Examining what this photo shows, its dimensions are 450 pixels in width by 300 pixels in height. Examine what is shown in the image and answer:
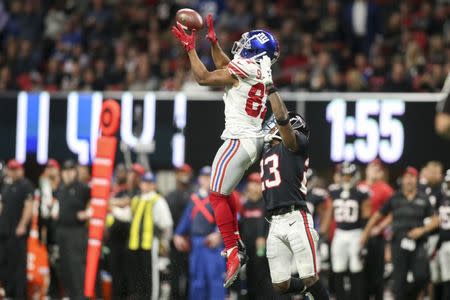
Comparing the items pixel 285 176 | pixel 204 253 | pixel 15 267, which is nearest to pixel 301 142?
pixel 285 176

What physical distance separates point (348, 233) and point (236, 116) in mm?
5223

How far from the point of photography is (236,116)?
10.2 meters

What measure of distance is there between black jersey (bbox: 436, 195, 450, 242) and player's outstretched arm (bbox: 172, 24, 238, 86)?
193 inches

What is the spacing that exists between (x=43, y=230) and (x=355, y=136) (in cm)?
453

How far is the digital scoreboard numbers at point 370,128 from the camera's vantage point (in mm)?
16562

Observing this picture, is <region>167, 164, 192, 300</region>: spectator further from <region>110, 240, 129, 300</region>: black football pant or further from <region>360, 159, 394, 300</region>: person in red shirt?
<region>360, 159, 394, 300</region>: person in red shirt

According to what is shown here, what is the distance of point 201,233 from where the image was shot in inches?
589

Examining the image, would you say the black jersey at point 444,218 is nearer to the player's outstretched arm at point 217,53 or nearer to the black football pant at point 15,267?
the player's outstretched arm at point 217,53

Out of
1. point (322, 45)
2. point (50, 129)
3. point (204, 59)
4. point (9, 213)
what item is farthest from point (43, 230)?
point (322, 45)

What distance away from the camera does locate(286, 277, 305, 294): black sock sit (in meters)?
10.5

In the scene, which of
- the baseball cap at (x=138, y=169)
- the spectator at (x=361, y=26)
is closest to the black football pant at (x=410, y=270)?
the baseball cap at (x=138, y=169)

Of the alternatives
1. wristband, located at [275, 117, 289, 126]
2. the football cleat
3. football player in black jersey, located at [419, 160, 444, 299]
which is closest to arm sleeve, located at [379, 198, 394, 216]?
football player in black jersey, located at [419, 160, 444, 299]

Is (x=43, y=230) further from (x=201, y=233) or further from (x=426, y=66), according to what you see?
(x=426, y=66)

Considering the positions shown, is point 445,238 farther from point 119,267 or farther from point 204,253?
point 119,267
